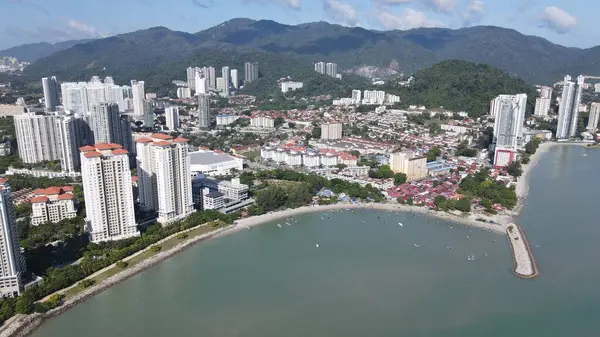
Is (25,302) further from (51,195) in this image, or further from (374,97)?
(374,97)

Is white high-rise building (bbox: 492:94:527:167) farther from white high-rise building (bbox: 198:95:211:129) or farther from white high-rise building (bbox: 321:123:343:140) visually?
white high-rise building (bbox: 198:95:211:129)

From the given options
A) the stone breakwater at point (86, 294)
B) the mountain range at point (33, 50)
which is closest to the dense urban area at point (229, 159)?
the stone breakwater at point (86, 294)

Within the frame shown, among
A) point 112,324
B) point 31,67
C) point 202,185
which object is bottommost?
point 112,324

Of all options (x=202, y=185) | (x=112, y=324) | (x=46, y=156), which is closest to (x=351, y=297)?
(x=112, y=324)

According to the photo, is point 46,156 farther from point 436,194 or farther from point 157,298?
point 436,194

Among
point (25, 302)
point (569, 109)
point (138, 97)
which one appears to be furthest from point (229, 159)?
point (569, 109)

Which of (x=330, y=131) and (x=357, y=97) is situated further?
(x=357, y=97)
